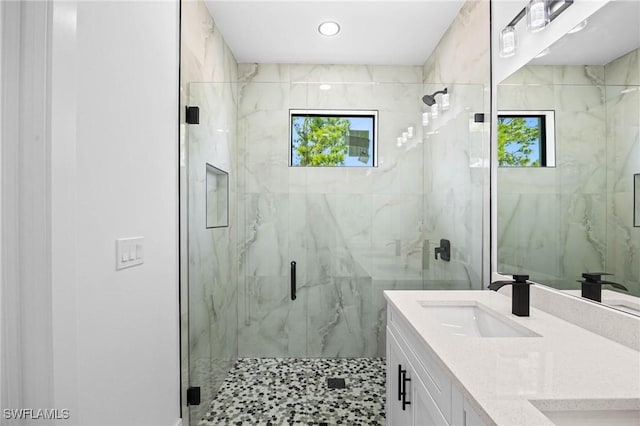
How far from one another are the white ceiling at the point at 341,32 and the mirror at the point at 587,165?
1.02 meters

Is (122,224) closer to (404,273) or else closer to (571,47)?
(404,273)

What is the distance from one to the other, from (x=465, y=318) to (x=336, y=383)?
38.6 inches

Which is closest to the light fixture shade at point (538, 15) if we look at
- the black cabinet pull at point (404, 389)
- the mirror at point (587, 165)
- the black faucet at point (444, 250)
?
the mirror at point (587, 165)

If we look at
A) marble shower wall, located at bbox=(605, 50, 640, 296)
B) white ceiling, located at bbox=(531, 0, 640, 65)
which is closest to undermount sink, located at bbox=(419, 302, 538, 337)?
marble shower wall, located at bbox=(605, 50, 640, 296)

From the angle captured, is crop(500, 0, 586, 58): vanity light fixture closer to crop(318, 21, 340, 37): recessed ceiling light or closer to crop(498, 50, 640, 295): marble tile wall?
crop(498, 50, 640, 295): marble tile wall

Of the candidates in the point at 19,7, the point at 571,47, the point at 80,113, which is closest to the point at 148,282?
the point at 80,113

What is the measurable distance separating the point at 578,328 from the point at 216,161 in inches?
77.6

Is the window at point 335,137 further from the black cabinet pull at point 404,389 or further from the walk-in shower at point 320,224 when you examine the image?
the black cabinet pull at point 404,389

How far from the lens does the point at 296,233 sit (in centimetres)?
214

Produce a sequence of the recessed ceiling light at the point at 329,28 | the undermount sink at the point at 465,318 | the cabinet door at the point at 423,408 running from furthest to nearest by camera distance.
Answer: the recessed ceiling light at the point at 329,28 < the undermount sink at the point at 465,318 < the cabinet door at the point at 423,408

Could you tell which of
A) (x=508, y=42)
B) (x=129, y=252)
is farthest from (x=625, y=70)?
(x=129, y=252)

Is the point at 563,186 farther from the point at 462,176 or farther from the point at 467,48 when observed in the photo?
the point at 467,48

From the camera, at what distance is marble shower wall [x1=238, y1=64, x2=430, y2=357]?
6.90 feet

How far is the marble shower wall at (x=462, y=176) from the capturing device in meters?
2.04
